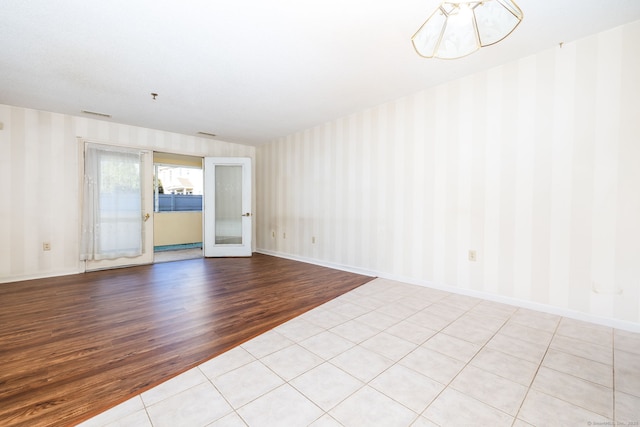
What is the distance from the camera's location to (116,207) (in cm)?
462

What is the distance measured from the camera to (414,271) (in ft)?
11.9

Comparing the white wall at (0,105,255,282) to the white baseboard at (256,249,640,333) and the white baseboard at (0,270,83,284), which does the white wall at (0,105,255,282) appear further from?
the white baseboard at (256,249,640,333)

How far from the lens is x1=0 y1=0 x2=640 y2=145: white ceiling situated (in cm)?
200

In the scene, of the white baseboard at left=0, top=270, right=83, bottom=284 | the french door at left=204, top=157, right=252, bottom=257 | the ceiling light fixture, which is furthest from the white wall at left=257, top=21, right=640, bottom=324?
the white baseboard at left=0, top=270, right=83, bottom=284

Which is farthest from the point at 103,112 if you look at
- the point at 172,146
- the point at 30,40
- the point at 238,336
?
the point at 238,336

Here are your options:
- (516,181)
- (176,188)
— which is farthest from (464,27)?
(176,188)

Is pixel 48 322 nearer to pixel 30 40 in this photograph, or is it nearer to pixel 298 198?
pixel 30 40

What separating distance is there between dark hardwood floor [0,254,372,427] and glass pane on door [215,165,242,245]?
1564 millimetres

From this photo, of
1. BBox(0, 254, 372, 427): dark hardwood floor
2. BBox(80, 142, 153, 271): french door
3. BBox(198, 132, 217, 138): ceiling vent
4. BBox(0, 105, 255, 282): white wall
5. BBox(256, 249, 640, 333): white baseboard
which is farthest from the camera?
BBox(198, 132, 217, 138): ceiling vent

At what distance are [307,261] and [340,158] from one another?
207 cm

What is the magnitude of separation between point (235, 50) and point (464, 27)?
1926 mm

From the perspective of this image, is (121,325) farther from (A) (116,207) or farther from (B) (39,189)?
(B) (39,189)

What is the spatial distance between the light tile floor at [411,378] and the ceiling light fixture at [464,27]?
7.01ft

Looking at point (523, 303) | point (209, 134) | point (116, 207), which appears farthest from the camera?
point (209, 134)
